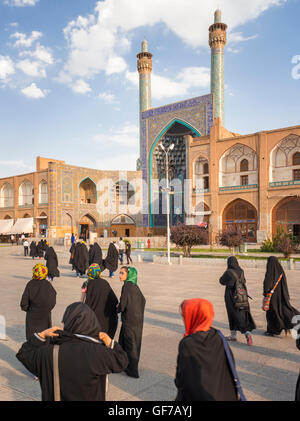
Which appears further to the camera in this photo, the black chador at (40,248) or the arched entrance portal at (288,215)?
the arched entrance portal at (288,215)

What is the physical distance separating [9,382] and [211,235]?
83.9ft

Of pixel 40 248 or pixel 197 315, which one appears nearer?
pixel 197 315

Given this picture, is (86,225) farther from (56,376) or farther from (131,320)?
(56,376)

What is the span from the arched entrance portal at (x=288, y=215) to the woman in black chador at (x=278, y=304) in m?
21.4

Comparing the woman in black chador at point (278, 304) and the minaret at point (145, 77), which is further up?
the minaret at point (145, 77)

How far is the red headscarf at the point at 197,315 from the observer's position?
2.09 metres

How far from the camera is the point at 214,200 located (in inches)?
1133

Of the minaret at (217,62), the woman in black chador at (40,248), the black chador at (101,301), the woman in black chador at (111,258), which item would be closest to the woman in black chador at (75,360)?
the black chador at (101,301)

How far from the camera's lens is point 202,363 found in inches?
79.4

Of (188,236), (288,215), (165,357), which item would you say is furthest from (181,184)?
(165,357)

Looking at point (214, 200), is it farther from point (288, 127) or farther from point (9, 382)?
point (9, 382)

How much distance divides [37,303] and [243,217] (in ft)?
82.5

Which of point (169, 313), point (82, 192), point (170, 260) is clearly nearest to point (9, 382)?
point (169, 313)

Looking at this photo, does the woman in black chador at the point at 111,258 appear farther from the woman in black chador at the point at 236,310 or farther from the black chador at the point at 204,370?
the black chador at the point at 204,370
